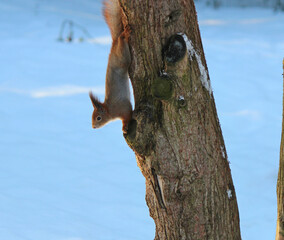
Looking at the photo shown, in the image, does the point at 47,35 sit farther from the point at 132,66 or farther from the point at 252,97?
the point at 132,66

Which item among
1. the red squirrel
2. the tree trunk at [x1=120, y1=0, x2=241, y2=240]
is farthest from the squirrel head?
the tree trunk at [x1=120, y1=0, x2=241, y2=240]

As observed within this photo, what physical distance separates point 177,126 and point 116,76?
30cm

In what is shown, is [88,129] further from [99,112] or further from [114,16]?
[114,16]

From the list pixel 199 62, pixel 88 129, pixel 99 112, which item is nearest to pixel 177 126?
pixel 199 62

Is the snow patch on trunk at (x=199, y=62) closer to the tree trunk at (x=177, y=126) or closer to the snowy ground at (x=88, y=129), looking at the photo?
the tree trunk at (x=177, y=126)

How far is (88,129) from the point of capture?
446 centimetres

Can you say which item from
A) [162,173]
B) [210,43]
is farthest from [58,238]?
[210,43]

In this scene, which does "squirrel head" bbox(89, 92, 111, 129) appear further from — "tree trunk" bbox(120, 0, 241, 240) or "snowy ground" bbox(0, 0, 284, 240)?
"snowy ground" bbox(0, 0, 284, 240)

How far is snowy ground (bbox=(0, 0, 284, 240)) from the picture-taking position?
3.16 meters

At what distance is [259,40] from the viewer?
573 centimetres

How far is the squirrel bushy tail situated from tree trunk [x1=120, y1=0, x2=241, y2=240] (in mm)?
75

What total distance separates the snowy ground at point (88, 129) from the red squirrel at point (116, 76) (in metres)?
1.35

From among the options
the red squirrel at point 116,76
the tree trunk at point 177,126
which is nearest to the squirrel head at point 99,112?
the red squirrel at point 116,76

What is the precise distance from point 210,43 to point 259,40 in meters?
0.58
